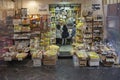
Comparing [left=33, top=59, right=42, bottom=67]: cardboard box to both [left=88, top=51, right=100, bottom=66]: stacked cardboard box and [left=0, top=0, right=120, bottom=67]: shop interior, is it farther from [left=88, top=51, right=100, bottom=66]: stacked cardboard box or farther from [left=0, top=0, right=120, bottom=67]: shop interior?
[left=88, top=51, right=100, bottom=66]: stacked cardboard box

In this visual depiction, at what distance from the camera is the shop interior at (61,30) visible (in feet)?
29.8

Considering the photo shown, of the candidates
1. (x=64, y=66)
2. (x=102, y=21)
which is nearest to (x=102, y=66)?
(x=64, y=66)

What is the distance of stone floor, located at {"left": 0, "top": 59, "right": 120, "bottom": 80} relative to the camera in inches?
296

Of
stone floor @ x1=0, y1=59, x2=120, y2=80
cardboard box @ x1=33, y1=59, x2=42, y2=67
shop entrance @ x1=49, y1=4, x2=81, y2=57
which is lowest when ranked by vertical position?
stone floor @ x1=0, y1=59, x2=120, y2=80

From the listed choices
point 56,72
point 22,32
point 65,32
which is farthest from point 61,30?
point 56,72

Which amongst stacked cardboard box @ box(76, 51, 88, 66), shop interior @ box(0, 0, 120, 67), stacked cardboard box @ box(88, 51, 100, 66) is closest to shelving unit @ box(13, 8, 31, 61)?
shop interior @ box(0, 0, 120, 67)

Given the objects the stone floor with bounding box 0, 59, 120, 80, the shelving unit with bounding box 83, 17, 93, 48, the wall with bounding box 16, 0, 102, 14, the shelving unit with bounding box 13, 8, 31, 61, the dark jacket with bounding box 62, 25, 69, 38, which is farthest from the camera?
the dark jacket with bounding box 62, 25, 69, 38

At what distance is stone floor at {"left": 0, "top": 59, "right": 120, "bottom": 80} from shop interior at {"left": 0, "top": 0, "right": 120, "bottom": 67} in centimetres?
32

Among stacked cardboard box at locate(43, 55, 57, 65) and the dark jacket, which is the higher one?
the dark jacket

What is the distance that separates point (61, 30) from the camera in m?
14.1

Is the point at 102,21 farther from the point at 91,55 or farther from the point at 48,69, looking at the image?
the point at 48,69

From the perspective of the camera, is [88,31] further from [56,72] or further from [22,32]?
[56,72]

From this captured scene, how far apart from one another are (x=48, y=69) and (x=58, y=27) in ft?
19.6

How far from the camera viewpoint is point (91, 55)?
8805 mm
